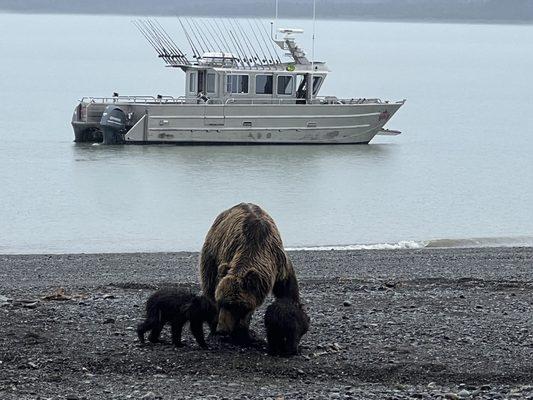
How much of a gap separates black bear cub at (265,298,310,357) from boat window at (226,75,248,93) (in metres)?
28.2

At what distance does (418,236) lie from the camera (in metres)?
24.5

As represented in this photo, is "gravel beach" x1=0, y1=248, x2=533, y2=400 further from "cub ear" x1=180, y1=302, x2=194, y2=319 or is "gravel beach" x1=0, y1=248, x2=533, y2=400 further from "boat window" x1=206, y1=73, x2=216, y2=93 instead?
"boat window" x1=206, y1=73, x2=216, y2=93

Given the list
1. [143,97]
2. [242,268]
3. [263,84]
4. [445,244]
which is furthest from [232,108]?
[242,268]

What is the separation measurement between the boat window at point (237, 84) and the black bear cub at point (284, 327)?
92.5 feet

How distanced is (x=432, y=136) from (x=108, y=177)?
62.6 feet

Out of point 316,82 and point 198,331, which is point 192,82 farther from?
point 198,331

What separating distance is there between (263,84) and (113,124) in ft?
14.9

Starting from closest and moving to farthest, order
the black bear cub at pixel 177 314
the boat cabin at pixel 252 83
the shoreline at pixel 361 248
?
the black bear cub at pixel 177 314
the shoreline at pixel 361 248
the boat cabin at pixel 252 83

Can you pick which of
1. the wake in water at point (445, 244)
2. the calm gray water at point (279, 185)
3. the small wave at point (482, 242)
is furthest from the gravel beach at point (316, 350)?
the calm gray water at point (279, 185)

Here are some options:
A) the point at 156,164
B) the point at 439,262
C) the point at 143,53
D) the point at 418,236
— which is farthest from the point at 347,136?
the point at 143,53

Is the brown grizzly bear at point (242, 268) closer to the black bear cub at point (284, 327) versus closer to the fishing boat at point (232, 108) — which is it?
the black bear cub at point (284, 327)

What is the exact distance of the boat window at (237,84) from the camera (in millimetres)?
38031

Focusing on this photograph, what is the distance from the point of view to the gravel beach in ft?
30.2

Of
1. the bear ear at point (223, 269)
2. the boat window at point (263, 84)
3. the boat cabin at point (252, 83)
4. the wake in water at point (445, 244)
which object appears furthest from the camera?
the boat window at point (263, 84)
